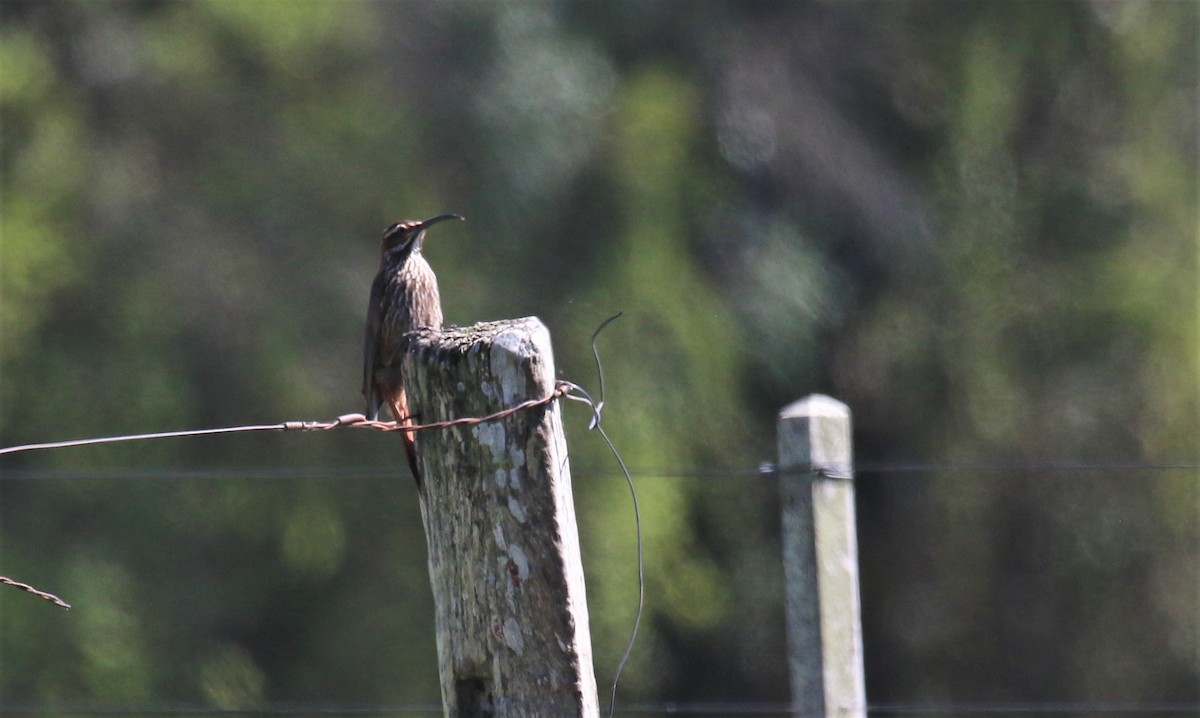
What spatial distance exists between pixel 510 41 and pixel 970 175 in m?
2.75

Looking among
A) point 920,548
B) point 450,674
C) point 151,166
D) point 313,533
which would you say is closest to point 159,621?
point 313,533

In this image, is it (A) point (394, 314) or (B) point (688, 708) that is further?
(A) point (394, 314)

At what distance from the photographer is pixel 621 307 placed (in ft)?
23.6

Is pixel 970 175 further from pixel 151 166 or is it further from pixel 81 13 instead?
pixel 81 13

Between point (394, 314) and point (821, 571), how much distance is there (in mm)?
1695

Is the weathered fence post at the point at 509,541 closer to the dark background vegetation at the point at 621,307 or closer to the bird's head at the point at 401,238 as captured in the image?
the bird's head at the point at 401,238

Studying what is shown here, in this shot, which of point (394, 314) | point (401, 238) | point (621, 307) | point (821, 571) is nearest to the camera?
point (821, 571)

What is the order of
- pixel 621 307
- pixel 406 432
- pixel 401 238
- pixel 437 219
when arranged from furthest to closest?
1. pixel 621 307
2. pixel 401 238
3. pixel 437 219
4. pixel 406 432

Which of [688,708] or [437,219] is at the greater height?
[437,219]

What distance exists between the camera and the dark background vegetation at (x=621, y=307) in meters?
7.35

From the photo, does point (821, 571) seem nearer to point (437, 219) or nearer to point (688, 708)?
point (688, 708)

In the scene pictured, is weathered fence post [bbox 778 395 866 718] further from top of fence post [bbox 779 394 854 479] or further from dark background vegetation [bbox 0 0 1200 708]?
dark background vegetation [bbox 0 0 1200 708]

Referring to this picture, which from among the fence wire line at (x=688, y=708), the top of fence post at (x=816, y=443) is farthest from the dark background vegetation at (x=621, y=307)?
the top of fence post at (x=816, y=443)

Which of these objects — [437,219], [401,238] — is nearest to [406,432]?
[437,219]
